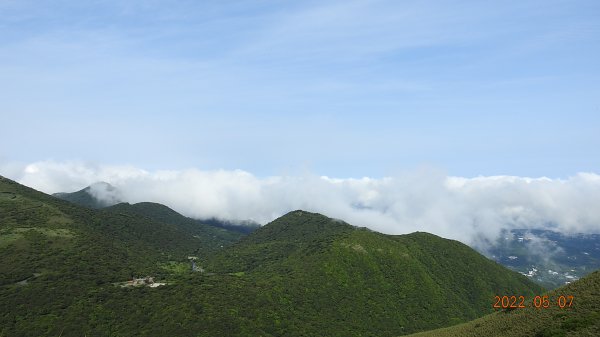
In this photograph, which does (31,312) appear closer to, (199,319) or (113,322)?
(113,322)

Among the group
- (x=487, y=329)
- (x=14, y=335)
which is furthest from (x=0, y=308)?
(x=487, y=329)

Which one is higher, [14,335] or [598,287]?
[598,287]

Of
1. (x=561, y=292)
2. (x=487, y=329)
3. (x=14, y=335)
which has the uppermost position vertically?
(x=561, y=292)

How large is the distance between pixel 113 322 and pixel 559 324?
179 m

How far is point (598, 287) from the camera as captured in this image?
292 feet

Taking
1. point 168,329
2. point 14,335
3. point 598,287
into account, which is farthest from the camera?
point 168,329

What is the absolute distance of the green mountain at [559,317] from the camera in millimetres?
74000

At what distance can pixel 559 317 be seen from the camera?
81.5 meters

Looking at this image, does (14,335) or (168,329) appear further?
(168,329)

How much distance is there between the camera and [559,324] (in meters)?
78.2

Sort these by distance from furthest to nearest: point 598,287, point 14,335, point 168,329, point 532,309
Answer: point 168,329 < point 14,335 < point 532,309 < point 598,287

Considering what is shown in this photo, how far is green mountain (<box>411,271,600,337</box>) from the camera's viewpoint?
74000 millimetres

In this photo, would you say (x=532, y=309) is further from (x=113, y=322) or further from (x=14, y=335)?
(x=14, y=335)

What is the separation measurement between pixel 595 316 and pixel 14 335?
660 ft
